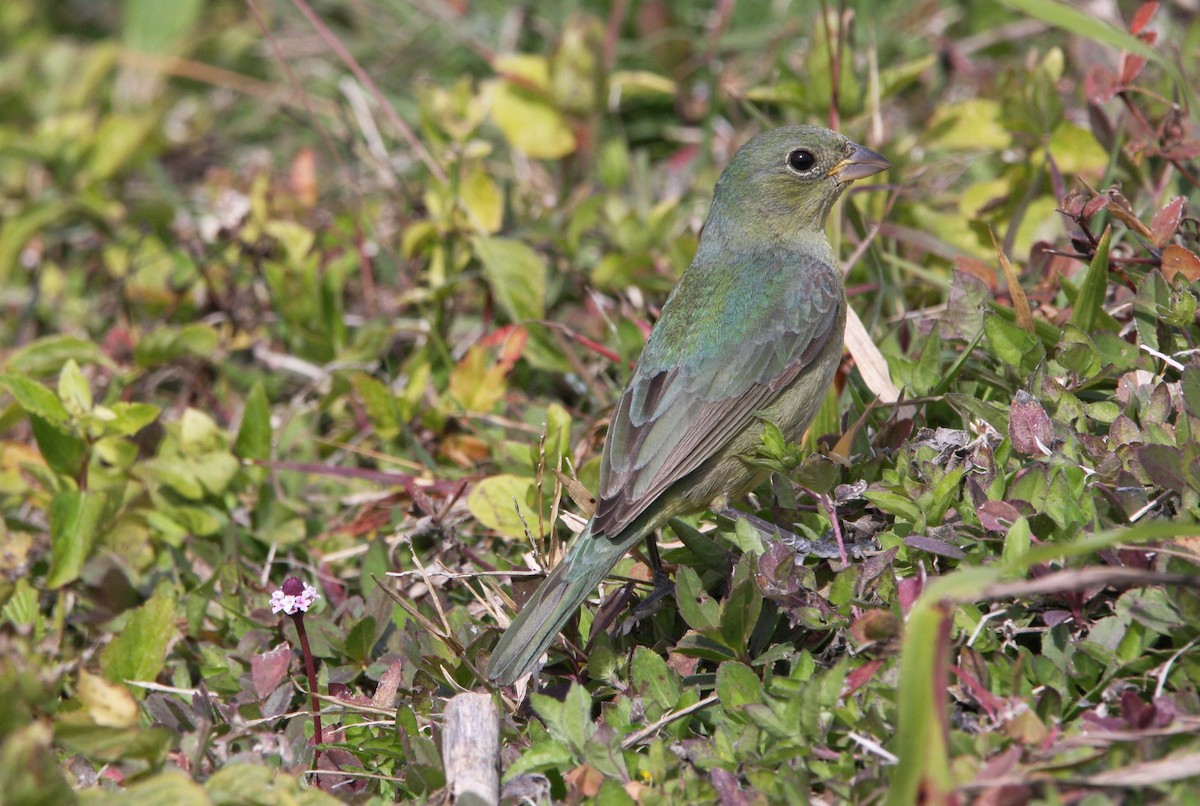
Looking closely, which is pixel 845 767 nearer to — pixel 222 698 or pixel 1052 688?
pixel 1052 688

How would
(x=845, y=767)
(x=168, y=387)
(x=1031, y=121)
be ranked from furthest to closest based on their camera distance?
(x=168, y=387) < (x=1031, y=121) < (x=845, y=767)

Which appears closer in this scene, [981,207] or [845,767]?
[845,767]

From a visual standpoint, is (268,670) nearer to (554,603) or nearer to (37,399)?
(554,603)

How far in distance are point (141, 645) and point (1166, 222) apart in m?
3.11

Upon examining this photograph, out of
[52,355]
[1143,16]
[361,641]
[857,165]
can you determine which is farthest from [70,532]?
[1143,16]

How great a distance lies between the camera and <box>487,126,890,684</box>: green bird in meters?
3.35

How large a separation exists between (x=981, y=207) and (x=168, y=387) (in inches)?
135

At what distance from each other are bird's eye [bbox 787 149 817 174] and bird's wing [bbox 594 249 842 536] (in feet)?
1.05

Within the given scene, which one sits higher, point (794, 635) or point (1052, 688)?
point (1052, 688)

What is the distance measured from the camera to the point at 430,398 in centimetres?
484

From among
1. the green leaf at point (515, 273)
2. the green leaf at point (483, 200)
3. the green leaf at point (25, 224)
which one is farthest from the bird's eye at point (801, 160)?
the green leaf at point (25, 224)

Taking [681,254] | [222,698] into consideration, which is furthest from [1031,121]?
[222,698]

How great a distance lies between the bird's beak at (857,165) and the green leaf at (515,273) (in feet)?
4.11

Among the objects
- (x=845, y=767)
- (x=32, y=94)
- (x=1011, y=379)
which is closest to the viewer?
(x=845, y=767)
